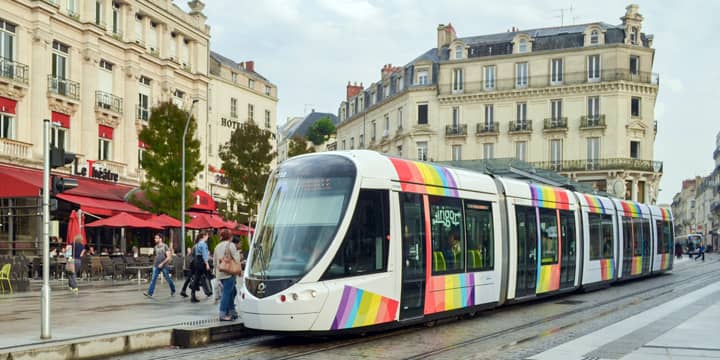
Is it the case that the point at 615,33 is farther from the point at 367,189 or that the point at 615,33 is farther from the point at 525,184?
the point at 367,189

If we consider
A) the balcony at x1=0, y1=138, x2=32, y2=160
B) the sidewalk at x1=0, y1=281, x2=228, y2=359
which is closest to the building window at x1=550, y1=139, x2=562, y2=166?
the balcony at x1=0, y1=138, x2=32, y2=160

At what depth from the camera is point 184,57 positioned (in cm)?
4444

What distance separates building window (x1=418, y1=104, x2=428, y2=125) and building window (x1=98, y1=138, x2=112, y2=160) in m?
30.8

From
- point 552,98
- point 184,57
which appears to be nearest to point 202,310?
point 184,57

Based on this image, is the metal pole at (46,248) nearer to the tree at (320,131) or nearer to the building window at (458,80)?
the building window at (458,80)

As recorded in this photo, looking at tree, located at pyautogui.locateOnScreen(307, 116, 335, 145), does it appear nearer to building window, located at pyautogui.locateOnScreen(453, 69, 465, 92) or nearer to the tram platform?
building window, located at pyautogui.locateOnScreen(453, 69, 465, 92)

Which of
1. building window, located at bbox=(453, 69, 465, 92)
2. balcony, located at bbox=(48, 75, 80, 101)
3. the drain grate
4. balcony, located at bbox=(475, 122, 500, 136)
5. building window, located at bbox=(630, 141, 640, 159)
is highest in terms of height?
building window, located at bbox=(453, 69, 465, 92)

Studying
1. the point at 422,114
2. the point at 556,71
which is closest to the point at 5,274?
the point at 422,114

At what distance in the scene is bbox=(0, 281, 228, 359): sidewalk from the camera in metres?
11.6

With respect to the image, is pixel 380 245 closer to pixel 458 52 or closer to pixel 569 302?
pixel 569 302

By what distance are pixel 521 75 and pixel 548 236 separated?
43.2 meters

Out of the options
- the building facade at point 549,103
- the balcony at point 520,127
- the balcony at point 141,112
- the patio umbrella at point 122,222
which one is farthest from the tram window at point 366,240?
the balcony at point 520,127

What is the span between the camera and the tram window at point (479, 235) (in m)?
14.9

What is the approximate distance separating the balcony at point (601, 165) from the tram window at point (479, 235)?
42.8 metres
